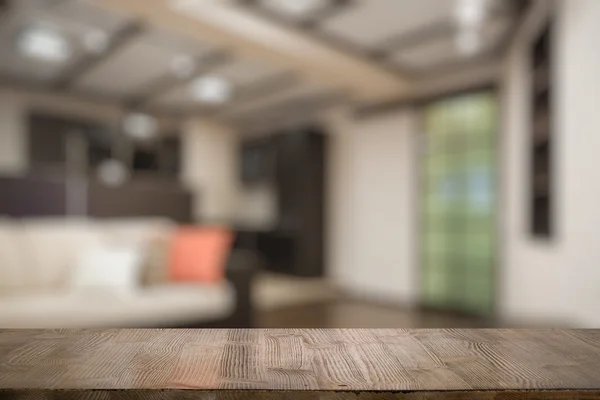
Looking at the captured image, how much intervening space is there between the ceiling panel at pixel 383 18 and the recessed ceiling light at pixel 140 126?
4.10 meters

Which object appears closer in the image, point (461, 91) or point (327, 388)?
point (327, 388)

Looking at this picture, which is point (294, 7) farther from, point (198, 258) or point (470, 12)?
point (198, 258)

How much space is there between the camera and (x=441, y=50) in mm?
4355

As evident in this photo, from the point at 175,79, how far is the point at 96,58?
0.97 metres

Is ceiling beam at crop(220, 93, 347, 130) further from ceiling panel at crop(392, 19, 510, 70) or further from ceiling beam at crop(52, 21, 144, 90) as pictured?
ceiling beam at crop(52, 21, 144, 90)

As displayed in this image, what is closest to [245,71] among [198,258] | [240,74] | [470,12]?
[240,74]

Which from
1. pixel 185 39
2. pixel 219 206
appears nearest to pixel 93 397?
pixel 185 39

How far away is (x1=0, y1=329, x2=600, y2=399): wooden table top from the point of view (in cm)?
68

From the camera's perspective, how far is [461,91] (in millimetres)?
4855

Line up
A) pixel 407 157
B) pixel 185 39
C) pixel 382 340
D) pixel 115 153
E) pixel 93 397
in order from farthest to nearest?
1. pixel 115 153
2. pixel 407 157
3. pixel 185 39
4. pixel 382 340
5. pixel 93 397

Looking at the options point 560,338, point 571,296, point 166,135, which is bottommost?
point 571,296

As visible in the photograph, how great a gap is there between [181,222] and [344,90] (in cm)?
273

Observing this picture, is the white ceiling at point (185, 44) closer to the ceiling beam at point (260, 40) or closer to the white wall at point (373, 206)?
the ceiling beam at point (260, 40)

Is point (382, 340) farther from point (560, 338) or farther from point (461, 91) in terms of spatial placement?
point (461, 91)
